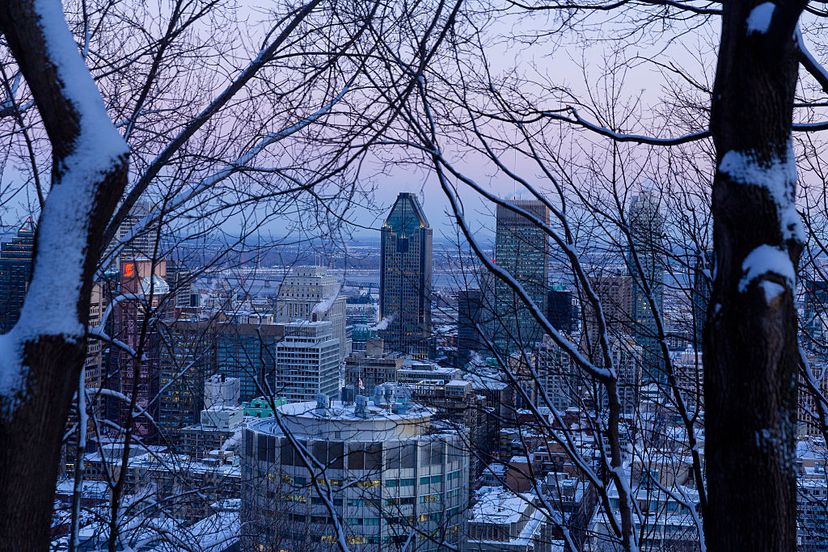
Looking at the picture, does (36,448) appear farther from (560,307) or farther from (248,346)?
(560,307)

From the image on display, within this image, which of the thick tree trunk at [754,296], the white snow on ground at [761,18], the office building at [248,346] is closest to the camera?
the thick tree trunk at [754,296]

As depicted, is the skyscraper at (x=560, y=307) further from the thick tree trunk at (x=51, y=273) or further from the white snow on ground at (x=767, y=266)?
the thick tree trunk at (x=51, y=273)

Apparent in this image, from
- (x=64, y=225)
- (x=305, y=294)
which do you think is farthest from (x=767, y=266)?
(x=305, y=294)

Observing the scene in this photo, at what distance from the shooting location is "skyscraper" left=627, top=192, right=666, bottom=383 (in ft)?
11.8

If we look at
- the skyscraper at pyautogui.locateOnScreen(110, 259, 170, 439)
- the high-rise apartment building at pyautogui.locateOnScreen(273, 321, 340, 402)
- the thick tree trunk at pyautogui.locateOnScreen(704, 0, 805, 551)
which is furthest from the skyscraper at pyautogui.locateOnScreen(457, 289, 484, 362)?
Answer: the thick tree trunk at pyautogui.locateOnScreen(704, 0, 805, 551)

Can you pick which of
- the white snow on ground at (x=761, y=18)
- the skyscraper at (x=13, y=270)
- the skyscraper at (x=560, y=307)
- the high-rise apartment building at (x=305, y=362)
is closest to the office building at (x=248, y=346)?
the high-rise apartment building at (x=305, y=362)

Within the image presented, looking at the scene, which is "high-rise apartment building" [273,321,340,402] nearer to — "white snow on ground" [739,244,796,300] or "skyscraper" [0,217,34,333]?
"skyscraper" [0,217,34,333]

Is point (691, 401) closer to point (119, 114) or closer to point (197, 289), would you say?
point (197, 289)

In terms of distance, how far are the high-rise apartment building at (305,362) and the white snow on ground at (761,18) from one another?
2343 millimetres

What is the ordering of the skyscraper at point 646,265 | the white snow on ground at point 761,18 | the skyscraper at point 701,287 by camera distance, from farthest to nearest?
the skyscraper at point 646,265 < the skyscraper at point 701,287 < the white snow on ground at point 761,18

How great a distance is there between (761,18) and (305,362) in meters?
3.42

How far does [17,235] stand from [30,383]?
8.72 ft

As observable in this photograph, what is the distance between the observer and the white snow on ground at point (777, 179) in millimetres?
1603

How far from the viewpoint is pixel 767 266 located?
154 cm
